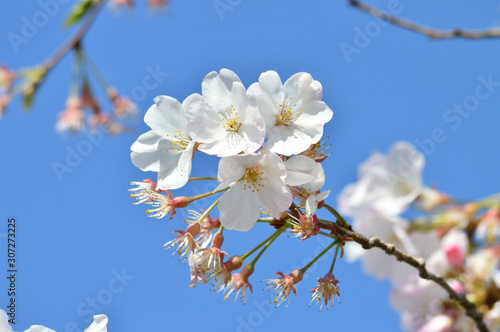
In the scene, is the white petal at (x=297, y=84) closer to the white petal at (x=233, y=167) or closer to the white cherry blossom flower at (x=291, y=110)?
the white cherry blossom flower at (x=291, y=110)

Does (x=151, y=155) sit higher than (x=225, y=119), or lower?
lower

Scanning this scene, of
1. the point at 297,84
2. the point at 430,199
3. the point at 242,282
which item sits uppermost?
the point at 430,199

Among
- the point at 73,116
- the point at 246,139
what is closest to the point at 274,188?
the point at 246,139

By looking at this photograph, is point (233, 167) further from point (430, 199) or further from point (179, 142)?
point (430, 199)

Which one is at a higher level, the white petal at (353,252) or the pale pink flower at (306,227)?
the white petal at (353,252)

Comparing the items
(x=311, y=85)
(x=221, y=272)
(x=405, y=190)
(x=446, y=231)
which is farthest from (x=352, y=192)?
(x=221, y=272)

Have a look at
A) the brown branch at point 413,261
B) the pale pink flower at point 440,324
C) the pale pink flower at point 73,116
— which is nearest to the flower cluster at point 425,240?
the pale pink flower at point 440,324

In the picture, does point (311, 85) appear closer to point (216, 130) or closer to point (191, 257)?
point (216, 130)
